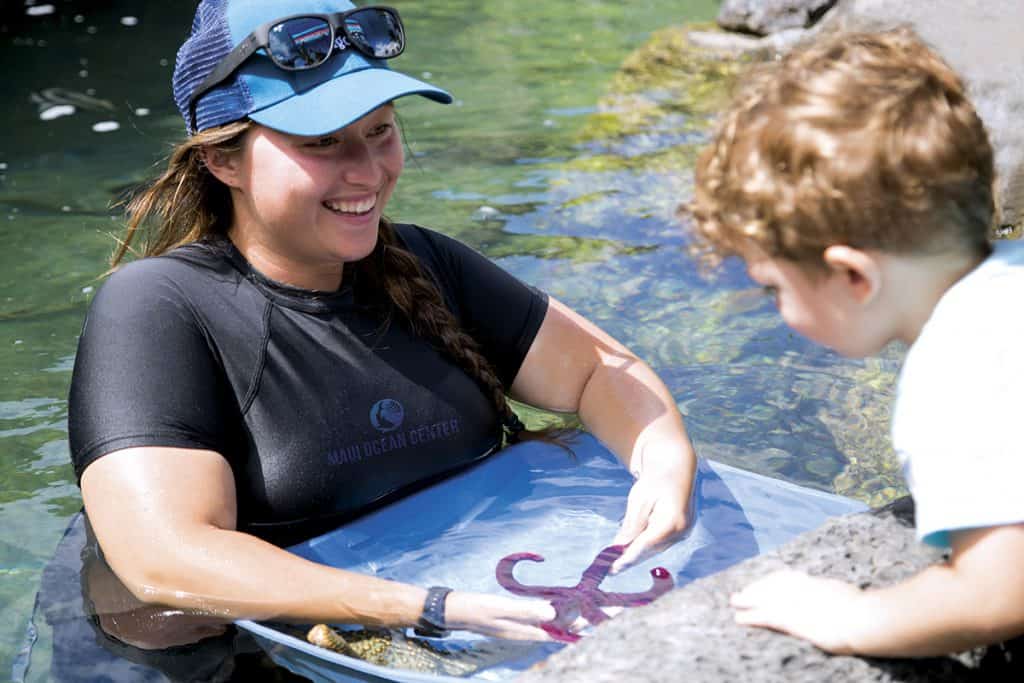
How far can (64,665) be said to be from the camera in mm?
2555

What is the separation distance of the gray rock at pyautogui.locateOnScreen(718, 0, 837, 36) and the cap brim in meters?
7.16

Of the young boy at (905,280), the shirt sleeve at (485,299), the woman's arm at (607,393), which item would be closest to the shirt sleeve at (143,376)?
the shirt sleeve at (485,299)

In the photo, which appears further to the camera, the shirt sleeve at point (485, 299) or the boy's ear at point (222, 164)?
the shirt sleeve at point (485, 299)

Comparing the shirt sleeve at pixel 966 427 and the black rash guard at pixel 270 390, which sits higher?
the shirt sleeve at pixel 966 427

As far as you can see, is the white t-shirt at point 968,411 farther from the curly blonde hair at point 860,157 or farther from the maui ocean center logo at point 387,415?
the maui ocean center logo at point 387,415

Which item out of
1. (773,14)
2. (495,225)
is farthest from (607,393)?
(773,14)

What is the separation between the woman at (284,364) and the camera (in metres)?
2.39

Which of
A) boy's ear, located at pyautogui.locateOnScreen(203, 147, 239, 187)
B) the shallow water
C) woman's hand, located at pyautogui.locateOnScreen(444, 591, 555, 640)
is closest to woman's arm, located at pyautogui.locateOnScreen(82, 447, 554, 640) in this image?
woman's hand, located at pyautogui.locateOnScreen(444, 591, 555, 640)

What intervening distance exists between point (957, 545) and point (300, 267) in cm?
168

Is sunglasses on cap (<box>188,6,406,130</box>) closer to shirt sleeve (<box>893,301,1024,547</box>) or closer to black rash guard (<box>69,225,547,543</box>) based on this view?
black rash guard (<box>69,225,547,543</box>)

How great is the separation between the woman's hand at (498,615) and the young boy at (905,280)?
648 mm

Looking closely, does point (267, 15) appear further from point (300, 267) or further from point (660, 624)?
point (660, 624)

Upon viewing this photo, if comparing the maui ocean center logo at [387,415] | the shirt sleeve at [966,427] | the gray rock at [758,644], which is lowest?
the maui ocean center logo at [387,415]

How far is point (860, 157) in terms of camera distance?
161 cm
